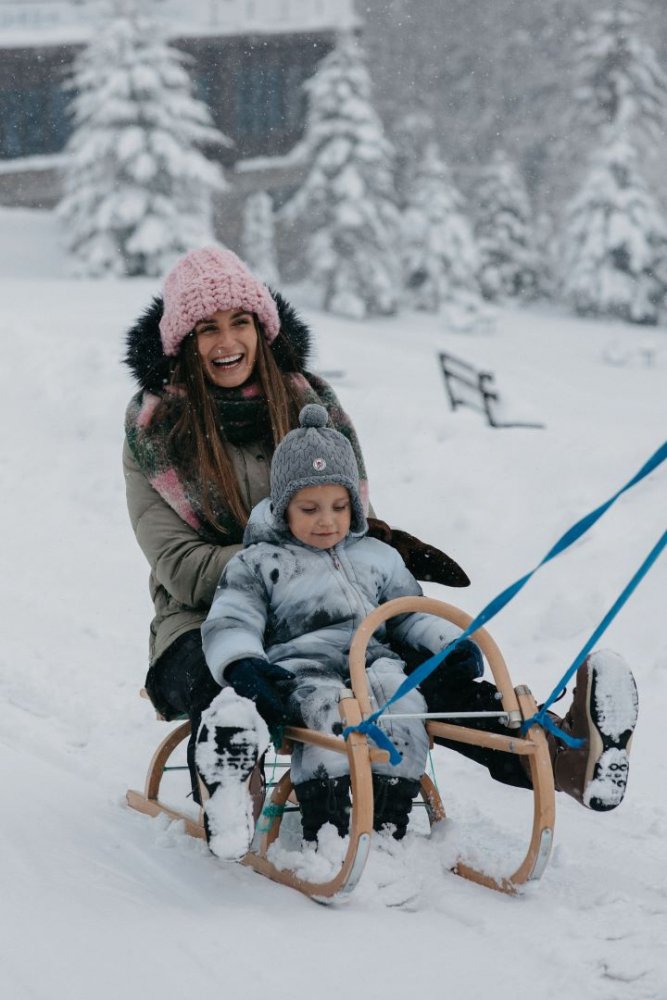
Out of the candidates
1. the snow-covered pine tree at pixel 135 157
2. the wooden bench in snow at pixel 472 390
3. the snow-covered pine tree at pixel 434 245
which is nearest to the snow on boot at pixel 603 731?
the wooden bench in snow at pixel 472 390

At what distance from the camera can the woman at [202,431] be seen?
3.58 metres

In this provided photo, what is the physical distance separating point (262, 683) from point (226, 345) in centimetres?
132

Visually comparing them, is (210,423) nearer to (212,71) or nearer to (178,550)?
(178,550)

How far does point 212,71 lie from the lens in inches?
1352

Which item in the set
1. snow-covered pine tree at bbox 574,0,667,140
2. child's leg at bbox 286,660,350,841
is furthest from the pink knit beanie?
snow-covered pine tree at bbox 574,0,667,140

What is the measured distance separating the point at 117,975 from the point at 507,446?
262 inches

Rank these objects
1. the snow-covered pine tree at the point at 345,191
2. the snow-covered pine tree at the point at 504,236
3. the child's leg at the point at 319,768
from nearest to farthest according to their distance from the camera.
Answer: the child's leg at the point at 319,768 → the snow-covered pine tree at the point at 345,191 → the snow-covered pine tree at the point at 504,236

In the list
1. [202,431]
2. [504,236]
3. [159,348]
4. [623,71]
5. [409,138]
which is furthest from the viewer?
[409,138]

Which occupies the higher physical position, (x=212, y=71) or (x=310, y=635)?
(x=212, y=71)

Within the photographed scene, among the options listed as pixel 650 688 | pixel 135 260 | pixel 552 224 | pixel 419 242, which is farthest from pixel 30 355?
pixel 552 224

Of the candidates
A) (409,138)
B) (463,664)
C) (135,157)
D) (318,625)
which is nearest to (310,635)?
(318,625)

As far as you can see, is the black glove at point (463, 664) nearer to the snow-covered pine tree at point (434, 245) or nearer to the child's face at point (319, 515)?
the child's face at point (319, 515)

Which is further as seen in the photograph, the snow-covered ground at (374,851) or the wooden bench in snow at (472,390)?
the wooden bench in snow at (472,390)

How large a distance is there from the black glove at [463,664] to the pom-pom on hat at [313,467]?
448mm
